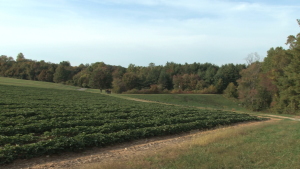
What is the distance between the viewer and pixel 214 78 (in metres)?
97.6

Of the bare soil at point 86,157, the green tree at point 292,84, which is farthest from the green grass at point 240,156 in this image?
the green tree at point 292,84

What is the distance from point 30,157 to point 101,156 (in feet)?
8.90

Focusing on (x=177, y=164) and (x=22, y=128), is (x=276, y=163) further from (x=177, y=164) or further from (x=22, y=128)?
(x=22, y=128)

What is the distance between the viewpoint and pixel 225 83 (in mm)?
95812

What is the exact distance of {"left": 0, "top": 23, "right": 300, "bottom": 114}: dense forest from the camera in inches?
1690

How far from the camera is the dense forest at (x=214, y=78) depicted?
141ft

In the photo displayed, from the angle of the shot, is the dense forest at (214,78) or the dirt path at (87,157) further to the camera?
the dense forest at (214,78)

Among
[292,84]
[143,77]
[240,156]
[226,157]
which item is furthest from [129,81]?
[226,157]

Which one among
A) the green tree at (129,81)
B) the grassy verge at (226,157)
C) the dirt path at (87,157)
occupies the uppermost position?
the green tree at (129,81)

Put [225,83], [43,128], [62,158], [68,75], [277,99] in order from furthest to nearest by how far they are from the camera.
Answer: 1. [68,75]
2. [225,83]
3. [277,99]
4. [43,128]
5. [62,158]

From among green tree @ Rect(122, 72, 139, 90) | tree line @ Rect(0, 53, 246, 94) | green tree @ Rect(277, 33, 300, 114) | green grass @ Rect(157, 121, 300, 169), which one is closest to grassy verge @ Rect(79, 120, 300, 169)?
green grass @ Rect(157, 121, 300, 169)

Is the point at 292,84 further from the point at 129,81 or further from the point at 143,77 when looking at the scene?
→ the point at 143,77

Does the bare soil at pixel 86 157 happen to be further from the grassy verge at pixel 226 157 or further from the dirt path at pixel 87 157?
the grassy verge at pixel 226 157

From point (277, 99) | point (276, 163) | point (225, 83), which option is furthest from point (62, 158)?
point (225, 83)
